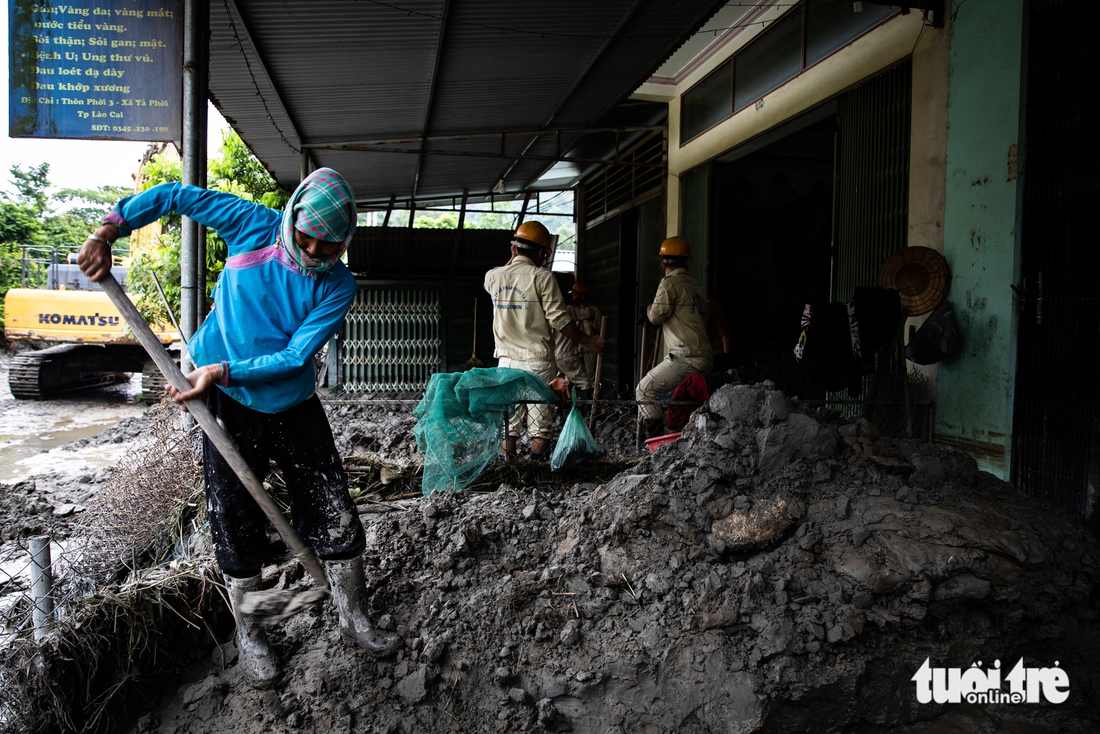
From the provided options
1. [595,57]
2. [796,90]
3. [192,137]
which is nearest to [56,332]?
[192,137]

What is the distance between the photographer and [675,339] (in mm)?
5871

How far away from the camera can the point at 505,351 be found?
5.68 metres

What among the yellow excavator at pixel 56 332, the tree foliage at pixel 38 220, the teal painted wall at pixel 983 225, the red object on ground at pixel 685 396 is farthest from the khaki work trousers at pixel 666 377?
the tree foliage at pixel 38 220

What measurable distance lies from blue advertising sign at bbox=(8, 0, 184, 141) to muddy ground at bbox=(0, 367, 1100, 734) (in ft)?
9.20

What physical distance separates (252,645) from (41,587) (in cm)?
78

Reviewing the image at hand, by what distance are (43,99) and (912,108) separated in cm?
585

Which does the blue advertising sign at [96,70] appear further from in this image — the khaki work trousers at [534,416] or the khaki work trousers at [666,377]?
the khaki work trousers at [666,377]

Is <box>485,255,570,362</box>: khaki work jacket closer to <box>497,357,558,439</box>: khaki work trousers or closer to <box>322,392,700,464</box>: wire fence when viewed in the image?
<box>497,357,558,439</box>: khaki work trousers

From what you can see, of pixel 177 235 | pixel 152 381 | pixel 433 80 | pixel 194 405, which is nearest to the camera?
pixel 194 405

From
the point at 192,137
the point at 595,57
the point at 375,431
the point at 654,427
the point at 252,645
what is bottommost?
the point at 252,645

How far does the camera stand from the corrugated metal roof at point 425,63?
510cm

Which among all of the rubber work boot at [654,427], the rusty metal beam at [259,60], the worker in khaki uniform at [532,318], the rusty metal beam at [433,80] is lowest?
the rubber work boot at [654,427]

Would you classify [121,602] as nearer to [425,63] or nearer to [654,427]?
[654,427]

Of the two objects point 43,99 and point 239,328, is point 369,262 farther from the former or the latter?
point 239,328
